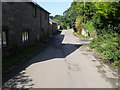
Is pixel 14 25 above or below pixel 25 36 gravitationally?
above

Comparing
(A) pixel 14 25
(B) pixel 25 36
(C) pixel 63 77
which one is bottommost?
(C) pixel 63 77

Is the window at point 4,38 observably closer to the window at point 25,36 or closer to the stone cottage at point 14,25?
the stone cottage at point 14,25

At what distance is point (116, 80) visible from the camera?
7.34 m

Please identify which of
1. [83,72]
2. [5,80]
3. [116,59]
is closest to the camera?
[5,80]

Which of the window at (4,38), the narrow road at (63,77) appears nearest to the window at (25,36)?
the window at (4,38)

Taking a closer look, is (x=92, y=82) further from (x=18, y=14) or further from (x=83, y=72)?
(x=18, y=14)

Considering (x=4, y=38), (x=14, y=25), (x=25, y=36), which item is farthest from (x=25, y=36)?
(x=4, y=38)

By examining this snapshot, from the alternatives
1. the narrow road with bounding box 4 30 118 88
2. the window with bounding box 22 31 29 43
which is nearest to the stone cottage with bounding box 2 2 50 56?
the window with bounding box 22 31 29 43

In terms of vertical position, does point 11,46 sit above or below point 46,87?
above

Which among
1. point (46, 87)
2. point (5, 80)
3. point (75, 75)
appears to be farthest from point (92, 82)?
point (5, 80)

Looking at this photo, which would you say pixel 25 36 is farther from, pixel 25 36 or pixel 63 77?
pixel 63 77

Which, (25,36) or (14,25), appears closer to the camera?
(14,25)

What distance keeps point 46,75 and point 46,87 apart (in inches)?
60.9

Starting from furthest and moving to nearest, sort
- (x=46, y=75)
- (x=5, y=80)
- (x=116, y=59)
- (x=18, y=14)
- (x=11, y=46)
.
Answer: (x=18, y=14) < (x=11, y=46) < (x=116, y=59) < (x=46, y=75) < (x=5, y=80)
